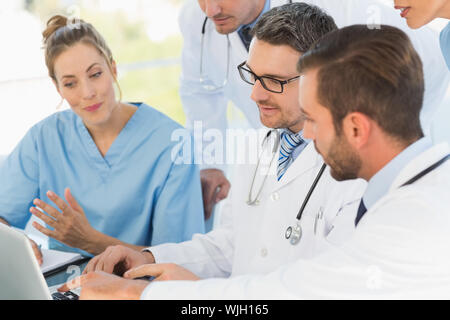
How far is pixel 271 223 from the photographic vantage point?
1.23m

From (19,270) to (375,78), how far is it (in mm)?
636

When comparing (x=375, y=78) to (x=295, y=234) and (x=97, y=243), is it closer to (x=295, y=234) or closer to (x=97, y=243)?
(x=295, y=234)

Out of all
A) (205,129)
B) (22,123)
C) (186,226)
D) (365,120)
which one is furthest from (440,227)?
(22,123)

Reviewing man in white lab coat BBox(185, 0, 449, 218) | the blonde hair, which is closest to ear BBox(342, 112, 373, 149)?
man in white lab coat BBox(185, 0, 449, 218)

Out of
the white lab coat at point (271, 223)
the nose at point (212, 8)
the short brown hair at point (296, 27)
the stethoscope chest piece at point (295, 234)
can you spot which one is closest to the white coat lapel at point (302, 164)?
the white lab coat at point (271, 223)

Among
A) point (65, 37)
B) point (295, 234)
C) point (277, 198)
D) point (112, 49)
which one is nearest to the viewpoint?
point (295, 234)

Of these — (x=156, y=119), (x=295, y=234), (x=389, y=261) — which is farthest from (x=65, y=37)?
(x=389, y=261)

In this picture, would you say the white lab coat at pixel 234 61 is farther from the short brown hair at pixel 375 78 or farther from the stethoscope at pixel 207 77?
the short brown hair at pixel 375 78

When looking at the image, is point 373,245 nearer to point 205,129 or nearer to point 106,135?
point 106,135

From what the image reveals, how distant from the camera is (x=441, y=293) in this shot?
770 millimetres

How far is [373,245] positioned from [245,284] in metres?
0.19

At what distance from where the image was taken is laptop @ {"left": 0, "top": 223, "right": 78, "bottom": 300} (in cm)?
85

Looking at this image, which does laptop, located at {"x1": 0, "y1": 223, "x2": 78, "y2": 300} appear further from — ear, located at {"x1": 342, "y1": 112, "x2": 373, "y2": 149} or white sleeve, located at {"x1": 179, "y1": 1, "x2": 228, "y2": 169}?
white sleeve, located at {"x1": 179, "y1": 1, "x2": 228, "y2": 169}

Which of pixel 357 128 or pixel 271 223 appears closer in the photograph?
pixel 357 128
